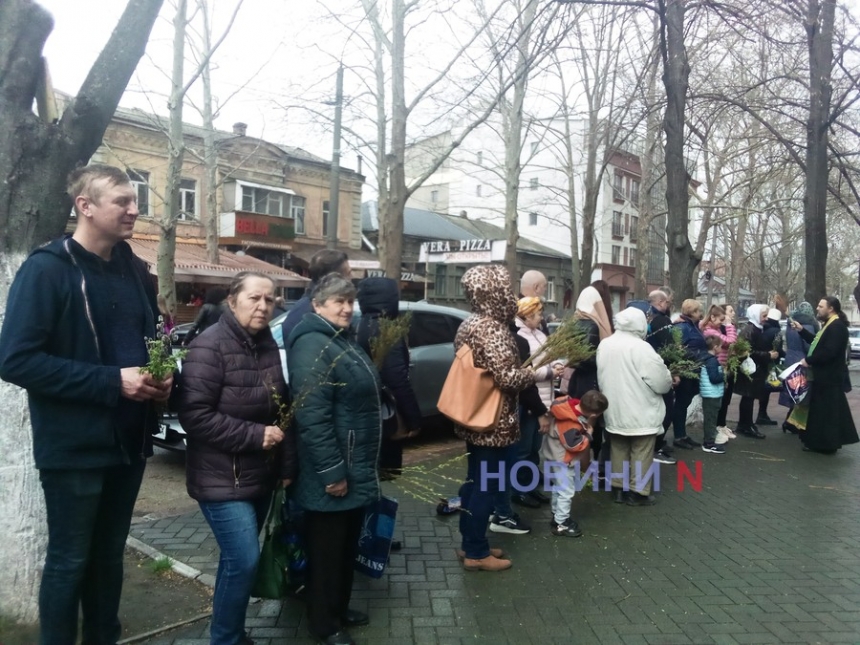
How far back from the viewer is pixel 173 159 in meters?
15.2

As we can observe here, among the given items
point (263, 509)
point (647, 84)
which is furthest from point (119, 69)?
point (647, 84)

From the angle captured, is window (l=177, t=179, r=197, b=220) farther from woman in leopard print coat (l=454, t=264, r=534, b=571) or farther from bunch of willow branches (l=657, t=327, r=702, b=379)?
woman in leopard print coat (l=454, t=264, r=534, b=571)

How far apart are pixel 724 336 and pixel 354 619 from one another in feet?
21.5

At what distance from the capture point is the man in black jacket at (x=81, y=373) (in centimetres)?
253

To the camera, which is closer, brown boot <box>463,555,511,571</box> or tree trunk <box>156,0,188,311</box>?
brown boot <box>463,555,511,571</box>

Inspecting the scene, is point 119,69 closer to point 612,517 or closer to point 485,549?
point 485,549

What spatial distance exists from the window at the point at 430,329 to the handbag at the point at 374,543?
155 inches

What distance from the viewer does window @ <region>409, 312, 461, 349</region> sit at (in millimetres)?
7859

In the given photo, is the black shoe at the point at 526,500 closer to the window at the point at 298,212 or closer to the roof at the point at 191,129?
the roof at the point at 191,129

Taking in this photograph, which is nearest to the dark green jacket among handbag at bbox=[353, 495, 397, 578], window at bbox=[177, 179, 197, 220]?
handbag at bbox=[353, 495, 397, 578]

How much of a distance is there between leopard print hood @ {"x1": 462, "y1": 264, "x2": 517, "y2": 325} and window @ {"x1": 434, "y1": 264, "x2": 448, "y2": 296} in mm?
34046

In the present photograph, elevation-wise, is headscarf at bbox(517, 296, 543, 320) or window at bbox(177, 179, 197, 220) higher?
window at bbox(177, 179, 197, 220)

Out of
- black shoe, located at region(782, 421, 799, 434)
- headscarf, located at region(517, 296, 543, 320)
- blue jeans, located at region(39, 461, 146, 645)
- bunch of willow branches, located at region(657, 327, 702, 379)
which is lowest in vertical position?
black shoe, located at region(782, 421, 799, 434)

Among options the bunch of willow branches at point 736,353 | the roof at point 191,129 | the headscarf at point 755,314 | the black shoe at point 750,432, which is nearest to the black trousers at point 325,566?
the bunch of willow branches at point 736,353
